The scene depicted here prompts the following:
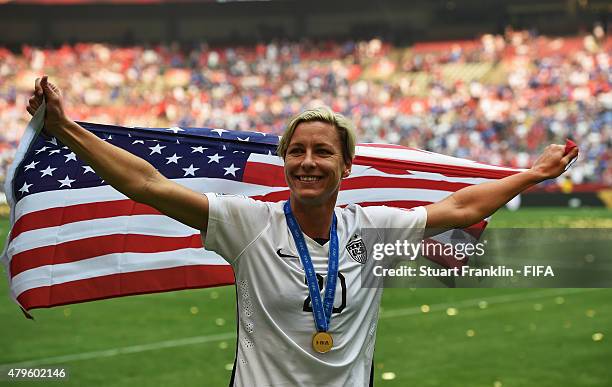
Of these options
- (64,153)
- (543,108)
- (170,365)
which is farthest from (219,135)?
(543,108)

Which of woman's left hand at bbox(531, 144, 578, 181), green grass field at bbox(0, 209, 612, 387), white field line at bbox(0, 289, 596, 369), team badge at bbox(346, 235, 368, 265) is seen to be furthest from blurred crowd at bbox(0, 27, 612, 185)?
team badge at bbox(346, 235, 368, 265)

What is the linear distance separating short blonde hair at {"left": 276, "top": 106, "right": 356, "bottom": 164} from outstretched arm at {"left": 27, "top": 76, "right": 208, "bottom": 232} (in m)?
0.34

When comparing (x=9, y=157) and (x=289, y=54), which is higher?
(x=289, y=54)

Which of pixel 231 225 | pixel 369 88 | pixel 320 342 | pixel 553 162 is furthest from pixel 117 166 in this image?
pixel 369 88

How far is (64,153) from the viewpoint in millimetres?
4719

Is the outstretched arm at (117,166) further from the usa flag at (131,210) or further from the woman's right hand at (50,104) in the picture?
the usa flag at (131,210)

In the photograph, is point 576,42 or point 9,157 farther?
point 576,42

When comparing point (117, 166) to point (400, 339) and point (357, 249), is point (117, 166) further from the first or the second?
point (400, 339)

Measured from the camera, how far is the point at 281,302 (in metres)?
2.87

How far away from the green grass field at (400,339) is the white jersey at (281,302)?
449 cm

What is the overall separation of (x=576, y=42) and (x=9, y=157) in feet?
75.7

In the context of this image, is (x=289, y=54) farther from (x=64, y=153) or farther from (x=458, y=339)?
(x=64, y=153)

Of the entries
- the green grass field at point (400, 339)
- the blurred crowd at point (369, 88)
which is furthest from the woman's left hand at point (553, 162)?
the blurred crowd at point (369, 88)

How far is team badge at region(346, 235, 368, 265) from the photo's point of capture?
3.02 meters
